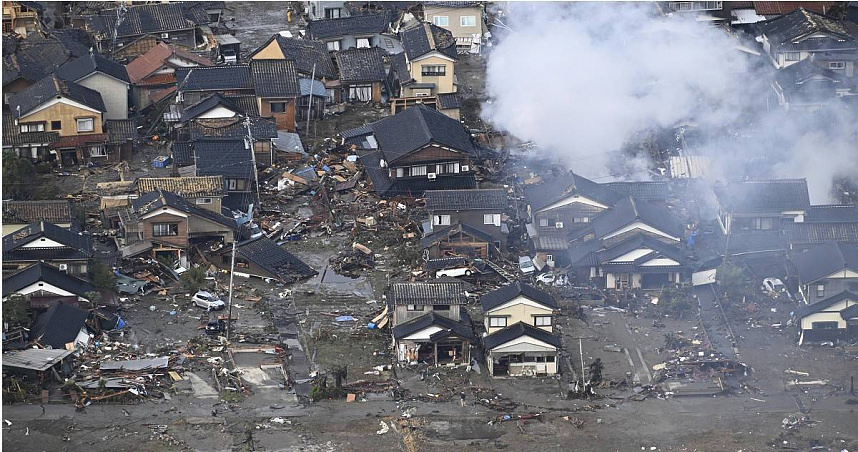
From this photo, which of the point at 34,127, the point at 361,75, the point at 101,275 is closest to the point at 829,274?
the point at 101,275

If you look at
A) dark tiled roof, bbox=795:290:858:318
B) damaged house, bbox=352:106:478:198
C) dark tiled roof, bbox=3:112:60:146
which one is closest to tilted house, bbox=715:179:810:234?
dark tiled roof, bbox=795:290:858:318

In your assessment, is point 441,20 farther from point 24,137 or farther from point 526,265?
point 526,265

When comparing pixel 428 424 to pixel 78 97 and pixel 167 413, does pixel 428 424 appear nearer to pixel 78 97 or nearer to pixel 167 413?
pixel 167 413

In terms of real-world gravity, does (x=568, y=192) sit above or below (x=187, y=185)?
below

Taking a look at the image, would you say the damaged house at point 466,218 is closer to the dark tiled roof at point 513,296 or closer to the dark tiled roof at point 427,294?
the dark tiled roof at point 427,294

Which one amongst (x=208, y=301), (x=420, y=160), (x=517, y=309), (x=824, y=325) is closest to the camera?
(x=517, y=309)

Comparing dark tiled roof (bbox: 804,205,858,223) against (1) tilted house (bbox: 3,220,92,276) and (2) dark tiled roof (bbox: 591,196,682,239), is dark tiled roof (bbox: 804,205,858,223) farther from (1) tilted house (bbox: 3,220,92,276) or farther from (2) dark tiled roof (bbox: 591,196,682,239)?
(1) tilted house (bbox: 3,220,92,276)

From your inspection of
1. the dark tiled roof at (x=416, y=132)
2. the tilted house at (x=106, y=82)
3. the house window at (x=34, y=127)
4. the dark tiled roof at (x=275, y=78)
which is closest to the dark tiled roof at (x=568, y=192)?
the dark tiled roof at (x=416, y=132)
